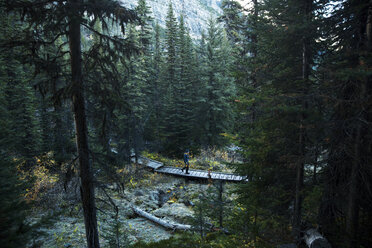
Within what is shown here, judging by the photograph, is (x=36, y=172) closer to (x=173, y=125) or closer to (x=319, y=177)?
(x=173, y=125)

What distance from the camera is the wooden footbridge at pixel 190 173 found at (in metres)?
18.1

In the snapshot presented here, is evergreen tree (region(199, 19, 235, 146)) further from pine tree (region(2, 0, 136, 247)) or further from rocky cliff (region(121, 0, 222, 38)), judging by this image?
rocky cliff (region(121, 0, 222, 38))

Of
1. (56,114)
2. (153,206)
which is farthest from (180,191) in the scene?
(56,114)

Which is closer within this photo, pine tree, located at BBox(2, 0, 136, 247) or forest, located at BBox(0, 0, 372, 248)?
pine tree, located at BBox(2, 0, 136, 247)

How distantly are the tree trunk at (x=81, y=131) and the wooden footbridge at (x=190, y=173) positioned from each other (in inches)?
481

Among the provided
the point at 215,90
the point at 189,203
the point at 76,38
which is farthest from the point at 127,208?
the point at 215,90

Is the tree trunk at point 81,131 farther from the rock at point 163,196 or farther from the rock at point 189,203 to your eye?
the rock at point 163,196

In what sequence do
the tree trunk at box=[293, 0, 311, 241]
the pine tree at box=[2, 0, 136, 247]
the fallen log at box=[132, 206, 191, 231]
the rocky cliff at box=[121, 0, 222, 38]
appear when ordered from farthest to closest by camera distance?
the rocky cliff at box=[121, 0, 222, 38] → the fallen log at box=[132, 206, 191, 231] → the tree trunk at box=[293, 0, 311, 241] → the pine tree at box=[2, 0, 136, 247]

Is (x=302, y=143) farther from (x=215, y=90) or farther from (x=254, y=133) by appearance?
Answer: (x=215, y=90)

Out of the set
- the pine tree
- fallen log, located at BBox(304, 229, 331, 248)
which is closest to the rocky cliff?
the pine tree

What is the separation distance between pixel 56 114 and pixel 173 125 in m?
13.2

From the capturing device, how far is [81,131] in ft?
18.1

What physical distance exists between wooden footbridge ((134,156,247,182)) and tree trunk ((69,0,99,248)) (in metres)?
12.2

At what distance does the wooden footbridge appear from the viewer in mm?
18109
